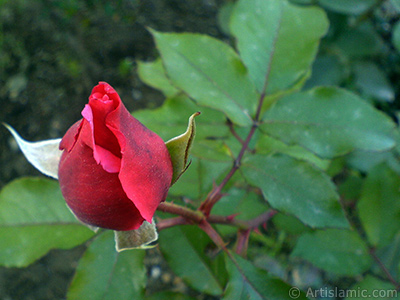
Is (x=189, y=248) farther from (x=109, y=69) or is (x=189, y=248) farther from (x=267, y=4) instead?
(x=109, y=69)

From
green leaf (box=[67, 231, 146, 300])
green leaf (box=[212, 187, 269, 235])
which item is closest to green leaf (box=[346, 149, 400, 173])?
green leaf (box=[212, 187, 269, 235])

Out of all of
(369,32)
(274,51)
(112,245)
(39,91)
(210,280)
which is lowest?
(39,91)

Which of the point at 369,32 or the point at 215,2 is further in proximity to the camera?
the point at 215,2

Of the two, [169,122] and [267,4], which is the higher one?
[267,4]

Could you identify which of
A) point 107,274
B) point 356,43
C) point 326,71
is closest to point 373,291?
point 107,274

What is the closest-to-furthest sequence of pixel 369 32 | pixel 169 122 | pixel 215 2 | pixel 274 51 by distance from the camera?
1. pixel 274 51
2. pixel 169 122
3. pixel 369 32
4. pixel 215 2

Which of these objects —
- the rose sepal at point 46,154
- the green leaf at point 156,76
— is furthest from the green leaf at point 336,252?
the rose sepal at point 46,154

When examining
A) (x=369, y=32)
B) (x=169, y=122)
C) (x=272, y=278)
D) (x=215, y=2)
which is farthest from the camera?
(x=215, y=2)

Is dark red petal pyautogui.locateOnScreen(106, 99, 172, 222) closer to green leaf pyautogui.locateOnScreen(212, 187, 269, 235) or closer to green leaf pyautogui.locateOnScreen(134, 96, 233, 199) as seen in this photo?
green leaf pyautogui.locateOnScreen(134, 96, 233, 199)

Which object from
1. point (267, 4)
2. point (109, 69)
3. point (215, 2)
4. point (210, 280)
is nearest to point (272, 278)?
point (210, 280)
